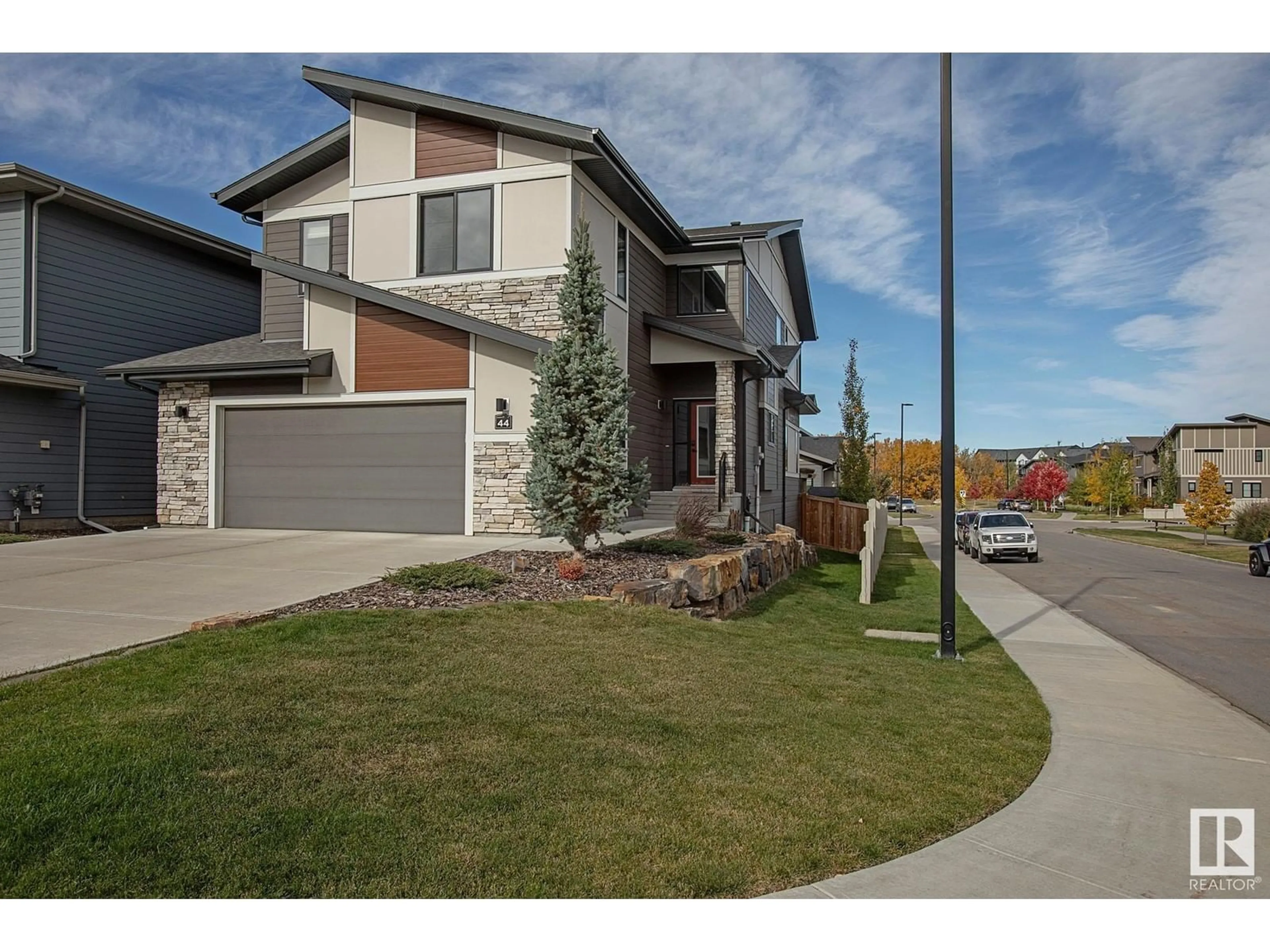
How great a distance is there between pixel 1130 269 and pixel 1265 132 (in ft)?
20.0

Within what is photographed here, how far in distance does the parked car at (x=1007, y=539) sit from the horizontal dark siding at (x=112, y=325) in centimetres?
2238

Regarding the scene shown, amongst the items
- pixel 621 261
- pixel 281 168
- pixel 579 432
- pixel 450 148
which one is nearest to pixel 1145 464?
pixel 621 261

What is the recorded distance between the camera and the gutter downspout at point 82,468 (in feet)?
57.6

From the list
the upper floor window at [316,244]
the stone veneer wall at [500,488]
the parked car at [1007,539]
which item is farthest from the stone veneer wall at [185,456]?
the parked car at [1007,539]

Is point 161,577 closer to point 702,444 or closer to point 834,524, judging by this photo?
point 702,444

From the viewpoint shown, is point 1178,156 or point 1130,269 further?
point 1130,269

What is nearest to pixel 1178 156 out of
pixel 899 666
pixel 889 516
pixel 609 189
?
pixel 899 666

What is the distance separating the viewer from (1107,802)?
457 cm

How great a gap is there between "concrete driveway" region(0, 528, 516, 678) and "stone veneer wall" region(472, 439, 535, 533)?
479 mm

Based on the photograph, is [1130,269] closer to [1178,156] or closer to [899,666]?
[1178,156]

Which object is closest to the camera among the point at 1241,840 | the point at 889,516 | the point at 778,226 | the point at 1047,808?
the point at 1241,840

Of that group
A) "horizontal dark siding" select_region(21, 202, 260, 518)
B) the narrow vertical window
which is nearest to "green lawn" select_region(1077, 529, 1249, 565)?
the narrow vertical window

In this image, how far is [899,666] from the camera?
7.79 m

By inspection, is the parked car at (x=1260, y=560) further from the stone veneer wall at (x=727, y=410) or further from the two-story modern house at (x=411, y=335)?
the stone veneer wall at (x=727, y=410)
